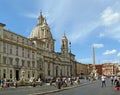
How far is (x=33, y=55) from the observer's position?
368 ft

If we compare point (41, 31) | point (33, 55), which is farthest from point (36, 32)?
point (33, 55)

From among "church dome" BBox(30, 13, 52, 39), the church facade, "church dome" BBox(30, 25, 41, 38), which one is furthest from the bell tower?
"church dome" BBox(30, 25, 41, 38)

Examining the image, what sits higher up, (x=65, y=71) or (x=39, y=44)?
(x=39, y=44)

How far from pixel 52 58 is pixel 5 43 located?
49.1 meters

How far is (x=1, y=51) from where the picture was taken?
87.9m

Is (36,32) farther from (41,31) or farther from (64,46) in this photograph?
(64,46)

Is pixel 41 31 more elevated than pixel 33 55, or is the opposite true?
pixel 41 31

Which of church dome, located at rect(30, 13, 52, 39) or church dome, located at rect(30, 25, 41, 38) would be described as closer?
church dome, located at rect(30, 13, 52, 39)

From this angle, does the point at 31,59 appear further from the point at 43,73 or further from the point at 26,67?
the point at 43,73

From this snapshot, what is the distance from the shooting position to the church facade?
298 feet

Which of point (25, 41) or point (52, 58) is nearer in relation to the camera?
point (25, 41)

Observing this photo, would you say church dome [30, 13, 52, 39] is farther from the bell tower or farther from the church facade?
the bell tower

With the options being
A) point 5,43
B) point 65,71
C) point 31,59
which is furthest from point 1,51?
point 65,71

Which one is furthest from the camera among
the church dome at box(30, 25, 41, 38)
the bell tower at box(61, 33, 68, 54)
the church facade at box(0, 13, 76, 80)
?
the bell tower at box(61, 33, 68, 54)
